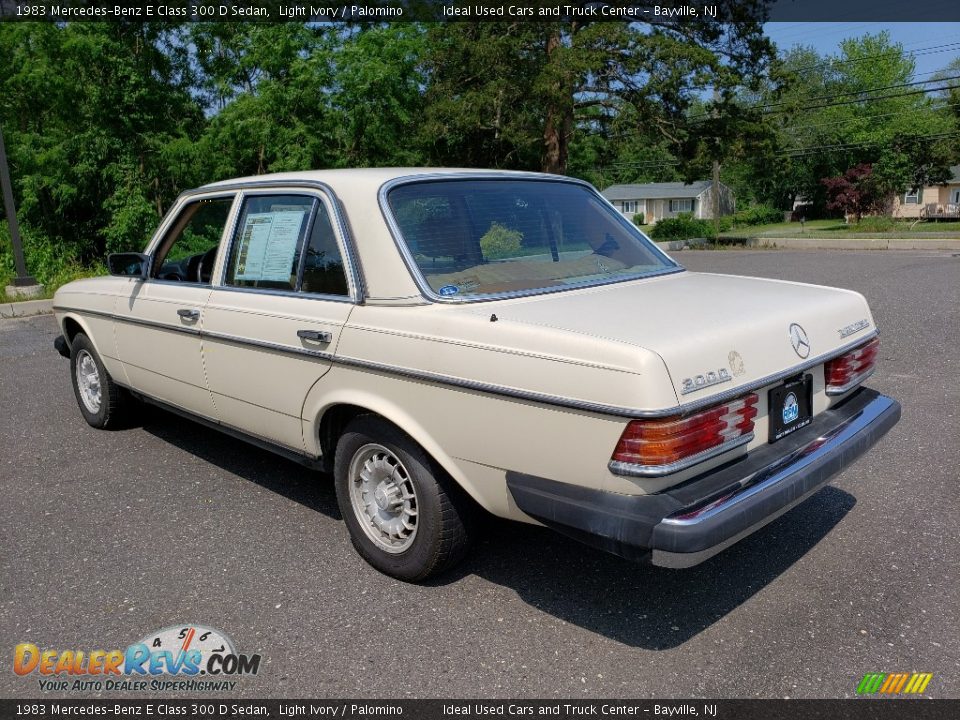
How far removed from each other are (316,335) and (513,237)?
105 centimetres

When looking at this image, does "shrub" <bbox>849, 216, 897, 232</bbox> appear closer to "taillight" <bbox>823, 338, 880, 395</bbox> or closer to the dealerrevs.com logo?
"taillight" <bbox>823, 338, 880, 395</bbox>

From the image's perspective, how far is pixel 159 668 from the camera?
9.48 feet

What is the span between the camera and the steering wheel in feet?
14.6

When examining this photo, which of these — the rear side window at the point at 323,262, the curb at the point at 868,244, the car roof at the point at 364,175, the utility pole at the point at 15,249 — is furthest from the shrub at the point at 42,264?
the curb at the point at 868,244

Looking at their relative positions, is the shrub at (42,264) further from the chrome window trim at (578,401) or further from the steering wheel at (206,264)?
the chrome window trim at (578,401)

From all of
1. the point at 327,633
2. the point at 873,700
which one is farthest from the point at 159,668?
the point at 873,700

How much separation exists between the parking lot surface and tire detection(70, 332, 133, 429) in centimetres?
64

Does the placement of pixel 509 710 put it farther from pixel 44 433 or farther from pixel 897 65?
pixel 897 65

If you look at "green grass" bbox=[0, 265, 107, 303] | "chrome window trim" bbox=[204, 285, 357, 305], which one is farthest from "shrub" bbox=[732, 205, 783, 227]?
"chrome window trim" bbox=[204, 285, 357, 305]

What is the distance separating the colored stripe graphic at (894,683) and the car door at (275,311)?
2.40 m

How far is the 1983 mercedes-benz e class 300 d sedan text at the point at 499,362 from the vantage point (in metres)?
2.60

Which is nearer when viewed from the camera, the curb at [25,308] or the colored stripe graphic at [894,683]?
the colored stripe graphic at [894,683]

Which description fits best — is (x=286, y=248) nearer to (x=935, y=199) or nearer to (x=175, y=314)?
(x=175, y=314)

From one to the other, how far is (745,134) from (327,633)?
27463 millimetres
